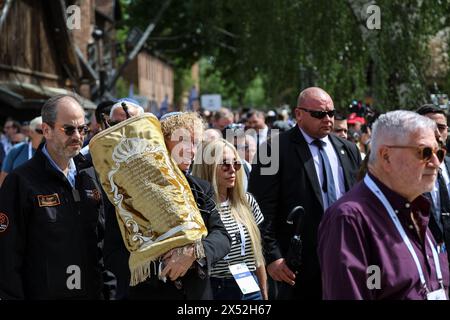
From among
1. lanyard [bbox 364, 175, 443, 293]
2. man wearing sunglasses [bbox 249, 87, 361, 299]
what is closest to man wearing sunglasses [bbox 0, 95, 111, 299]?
man wearing sunglasses [bbox 249, 87, 361, 299]

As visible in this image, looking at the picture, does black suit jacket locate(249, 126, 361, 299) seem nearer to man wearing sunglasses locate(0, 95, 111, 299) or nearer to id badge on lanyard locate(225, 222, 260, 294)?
id badge on lanyard locate(225, 222, 260, 294)

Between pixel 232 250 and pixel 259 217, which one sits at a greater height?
pixel 259 217

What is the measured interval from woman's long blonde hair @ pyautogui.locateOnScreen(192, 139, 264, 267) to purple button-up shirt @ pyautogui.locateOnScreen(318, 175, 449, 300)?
2489mm

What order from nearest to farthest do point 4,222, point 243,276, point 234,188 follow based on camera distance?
point 4,222
point 243,276
point 234,188

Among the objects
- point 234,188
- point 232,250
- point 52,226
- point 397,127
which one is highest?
point 397,127

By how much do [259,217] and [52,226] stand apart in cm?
197

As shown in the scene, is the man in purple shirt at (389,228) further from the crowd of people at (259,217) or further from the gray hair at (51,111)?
the gray hair at (51,111)

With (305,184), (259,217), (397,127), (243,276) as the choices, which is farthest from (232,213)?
(397,127)

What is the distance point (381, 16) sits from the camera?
1400 centimetres

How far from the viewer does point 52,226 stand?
512 centimetres

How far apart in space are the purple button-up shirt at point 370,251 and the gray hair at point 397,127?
235 mm

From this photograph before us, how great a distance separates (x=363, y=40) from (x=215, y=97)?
47.8ft

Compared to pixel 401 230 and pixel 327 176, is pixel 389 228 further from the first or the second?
pixel 327 176
